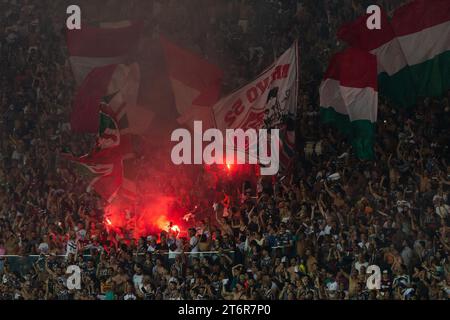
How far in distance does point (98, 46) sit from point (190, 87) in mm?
2281

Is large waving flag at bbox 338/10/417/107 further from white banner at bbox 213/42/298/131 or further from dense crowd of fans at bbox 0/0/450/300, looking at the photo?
white banner at bbox 213/42/298/131

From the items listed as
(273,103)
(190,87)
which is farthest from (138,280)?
(190,87)

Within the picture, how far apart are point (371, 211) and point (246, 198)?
2297mm

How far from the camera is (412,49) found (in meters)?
17.1

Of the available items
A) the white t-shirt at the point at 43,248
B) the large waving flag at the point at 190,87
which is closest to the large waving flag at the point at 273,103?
the large waving flag at the point at 190,87

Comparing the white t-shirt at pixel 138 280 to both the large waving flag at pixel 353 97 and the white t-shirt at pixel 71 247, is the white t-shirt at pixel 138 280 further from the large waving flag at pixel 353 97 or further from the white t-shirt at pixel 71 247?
the large waving flag at pixel 353 97

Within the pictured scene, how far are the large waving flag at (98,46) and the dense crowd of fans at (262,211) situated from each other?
146cm

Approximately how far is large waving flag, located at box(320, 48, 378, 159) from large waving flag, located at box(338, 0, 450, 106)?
0.37m

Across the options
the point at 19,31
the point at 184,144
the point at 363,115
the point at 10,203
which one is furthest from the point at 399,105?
the point at 19,31

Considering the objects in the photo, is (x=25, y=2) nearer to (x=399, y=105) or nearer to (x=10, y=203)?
(x=10, y=203)

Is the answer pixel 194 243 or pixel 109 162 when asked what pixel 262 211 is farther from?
pixel 109 162

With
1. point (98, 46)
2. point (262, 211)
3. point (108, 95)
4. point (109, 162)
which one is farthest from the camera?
point (98, 46)

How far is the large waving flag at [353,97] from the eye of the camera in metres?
16.6

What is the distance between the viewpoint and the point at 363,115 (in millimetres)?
16734
